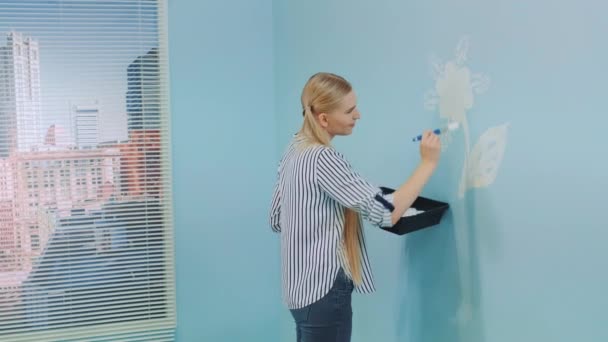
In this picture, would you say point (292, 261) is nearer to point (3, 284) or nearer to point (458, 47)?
point (458, 47)

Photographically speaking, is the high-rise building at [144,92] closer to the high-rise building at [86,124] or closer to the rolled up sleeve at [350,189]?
the high-rise building at [86,124]

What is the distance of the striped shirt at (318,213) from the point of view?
1.44m

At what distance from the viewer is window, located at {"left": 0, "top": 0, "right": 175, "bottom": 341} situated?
2.64 metres

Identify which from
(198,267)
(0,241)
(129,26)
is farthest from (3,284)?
(129,26)

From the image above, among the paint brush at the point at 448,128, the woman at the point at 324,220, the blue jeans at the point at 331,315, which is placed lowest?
the blue jeans at the point at 331,315

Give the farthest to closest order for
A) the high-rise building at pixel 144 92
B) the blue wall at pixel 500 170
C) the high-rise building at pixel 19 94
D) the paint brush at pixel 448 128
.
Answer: the high-rise building at pixel 144 92
the high-rise building at pixel 19 94
the paint brush at pixel 448 128
the blue wall at pixel 500 170

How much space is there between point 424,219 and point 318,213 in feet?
0.93

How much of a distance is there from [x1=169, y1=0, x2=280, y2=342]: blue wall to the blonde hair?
1.32 metres

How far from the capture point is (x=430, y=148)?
4.74 feet

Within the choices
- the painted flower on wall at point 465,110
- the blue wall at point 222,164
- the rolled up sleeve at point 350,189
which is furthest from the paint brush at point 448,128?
the blue wall at point 222,164

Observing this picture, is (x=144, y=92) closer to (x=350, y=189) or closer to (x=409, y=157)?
(x=409, y=157)

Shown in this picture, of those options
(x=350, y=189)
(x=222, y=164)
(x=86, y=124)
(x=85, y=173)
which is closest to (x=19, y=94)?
(x=86, y=124)

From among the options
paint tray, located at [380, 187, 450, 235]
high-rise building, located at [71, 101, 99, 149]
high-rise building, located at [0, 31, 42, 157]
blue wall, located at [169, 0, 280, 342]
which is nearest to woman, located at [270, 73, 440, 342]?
paint tray, located at [380, 187, 450, 235]

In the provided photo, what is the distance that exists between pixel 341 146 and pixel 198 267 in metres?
1.06
